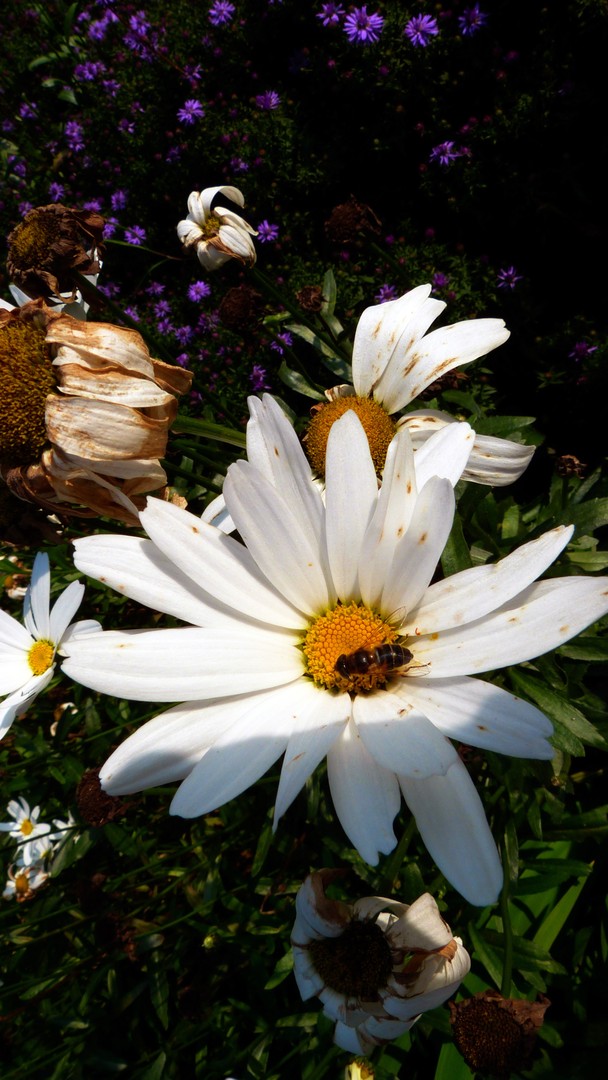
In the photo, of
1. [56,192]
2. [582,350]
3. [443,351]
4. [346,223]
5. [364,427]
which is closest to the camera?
[443,351]

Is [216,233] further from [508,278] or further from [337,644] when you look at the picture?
[337,644]

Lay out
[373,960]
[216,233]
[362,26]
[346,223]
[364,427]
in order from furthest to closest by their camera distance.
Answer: [362,26] → [216,233] → [346,223] → [364,427] → [373,960]

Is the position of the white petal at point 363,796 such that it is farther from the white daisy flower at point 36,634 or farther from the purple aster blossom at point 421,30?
the purple aster blossom at point 421,30

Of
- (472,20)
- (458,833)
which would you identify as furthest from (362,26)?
(458,833)

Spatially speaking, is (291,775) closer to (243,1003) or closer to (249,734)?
(249,734)

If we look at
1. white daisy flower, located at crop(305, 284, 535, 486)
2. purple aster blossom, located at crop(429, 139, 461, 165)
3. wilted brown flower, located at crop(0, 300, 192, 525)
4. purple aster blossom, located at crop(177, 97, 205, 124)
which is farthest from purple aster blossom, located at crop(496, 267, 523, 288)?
wilted brown flower, located at crop(0, 300, 192, 525)

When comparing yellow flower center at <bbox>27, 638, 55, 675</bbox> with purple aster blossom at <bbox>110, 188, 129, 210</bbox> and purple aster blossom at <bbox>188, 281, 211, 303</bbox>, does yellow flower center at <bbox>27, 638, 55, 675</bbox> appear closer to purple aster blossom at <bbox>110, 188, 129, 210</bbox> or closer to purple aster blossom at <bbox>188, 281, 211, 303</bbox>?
purple aster blossom at <bbox>188, 281, 211, 303</bbox>
